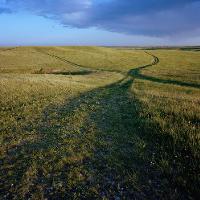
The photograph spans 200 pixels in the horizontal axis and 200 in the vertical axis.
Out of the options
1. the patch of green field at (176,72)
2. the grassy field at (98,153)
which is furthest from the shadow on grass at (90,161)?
the patch of green field at (176,72)

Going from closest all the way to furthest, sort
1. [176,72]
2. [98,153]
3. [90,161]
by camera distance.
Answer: [90,161], [98,153], [176,72]

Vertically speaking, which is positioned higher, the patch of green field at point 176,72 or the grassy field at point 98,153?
the grassy field at point 98,153

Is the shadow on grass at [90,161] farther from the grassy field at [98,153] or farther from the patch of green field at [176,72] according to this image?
the patch of green field at [176,72]

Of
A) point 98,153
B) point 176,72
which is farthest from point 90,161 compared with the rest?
point 176,72

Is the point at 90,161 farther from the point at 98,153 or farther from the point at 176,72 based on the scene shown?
the point at 176,72

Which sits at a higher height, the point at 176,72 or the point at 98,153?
the point at 98,153

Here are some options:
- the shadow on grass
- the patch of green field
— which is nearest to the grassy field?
the shadow on grass

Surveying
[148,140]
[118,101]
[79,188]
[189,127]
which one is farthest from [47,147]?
[118,101]

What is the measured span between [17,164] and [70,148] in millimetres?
2462

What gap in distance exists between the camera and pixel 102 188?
8.65 m

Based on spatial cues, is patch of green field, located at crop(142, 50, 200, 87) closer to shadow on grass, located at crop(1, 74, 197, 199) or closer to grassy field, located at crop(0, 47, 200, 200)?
grassy field, located at crop(0, 47, 200, 200)

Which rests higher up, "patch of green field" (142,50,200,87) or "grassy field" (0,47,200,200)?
"grassy field" (0,47,200,200)

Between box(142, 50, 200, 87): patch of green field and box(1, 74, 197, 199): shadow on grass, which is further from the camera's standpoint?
box(142, 50, 200, 87): patch of green field

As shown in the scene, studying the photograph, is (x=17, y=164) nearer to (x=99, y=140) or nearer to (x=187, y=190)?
(x=99, y=140)
